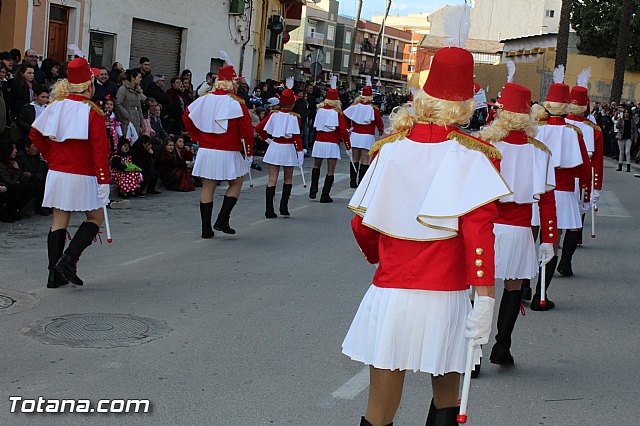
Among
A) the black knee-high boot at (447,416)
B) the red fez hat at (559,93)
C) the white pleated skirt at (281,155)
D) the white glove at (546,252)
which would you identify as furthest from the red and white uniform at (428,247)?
the white pleated skirt at (281,155)

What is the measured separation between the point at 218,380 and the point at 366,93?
13549 millimetres

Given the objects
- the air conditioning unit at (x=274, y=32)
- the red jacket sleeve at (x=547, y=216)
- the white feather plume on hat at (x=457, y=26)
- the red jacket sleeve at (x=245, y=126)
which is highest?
the air conditioning unit at (x=274, y=32)

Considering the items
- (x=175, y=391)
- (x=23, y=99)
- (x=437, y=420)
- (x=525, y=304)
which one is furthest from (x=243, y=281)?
(x=23, y=99)

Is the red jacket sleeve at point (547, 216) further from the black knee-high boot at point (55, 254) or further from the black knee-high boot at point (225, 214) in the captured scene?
the black knee-high boot at point (225, 214)

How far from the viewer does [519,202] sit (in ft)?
21.8

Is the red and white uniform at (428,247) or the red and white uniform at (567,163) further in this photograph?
the red and white uniform at (567,163)

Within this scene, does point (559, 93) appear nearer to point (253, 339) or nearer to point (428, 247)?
point (253, 339)

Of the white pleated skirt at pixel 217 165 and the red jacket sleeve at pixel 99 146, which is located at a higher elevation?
the red jacket sleeve at pixel 99 146

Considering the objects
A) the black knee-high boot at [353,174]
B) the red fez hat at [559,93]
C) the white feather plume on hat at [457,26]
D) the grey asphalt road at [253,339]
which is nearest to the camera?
the white feather plume on hat at [457,26]

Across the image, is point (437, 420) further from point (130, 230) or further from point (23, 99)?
point (23, 99)

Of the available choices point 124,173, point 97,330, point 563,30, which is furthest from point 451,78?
point 563,30

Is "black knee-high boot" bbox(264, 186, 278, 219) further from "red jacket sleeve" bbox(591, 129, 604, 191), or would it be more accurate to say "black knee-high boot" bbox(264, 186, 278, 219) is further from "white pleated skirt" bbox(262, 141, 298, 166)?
"red jacket sleeve" bbox(591, 129, 604, 191)

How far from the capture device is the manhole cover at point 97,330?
22.0 ft

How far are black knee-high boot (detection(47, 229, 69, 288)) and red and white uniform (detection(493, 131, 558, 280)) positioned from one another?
4.07 metres
